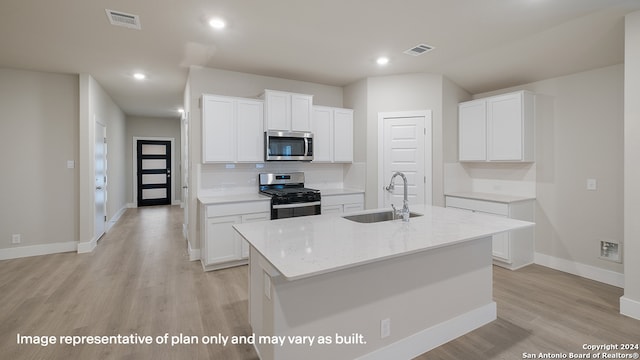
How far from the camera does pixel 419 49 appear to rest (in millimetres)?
3645

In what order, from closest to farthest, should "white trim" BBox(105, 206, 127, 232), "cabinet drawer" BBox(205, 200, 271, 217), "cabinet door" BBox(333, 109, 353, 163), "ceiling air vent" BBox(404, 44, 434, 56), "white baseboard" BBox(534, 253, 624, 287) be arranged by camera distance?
"white baseboard" BBox(534, 253, 624, 287), "ceiling air vent" BBox(404, 44, 434, 56), "cabinet drawer" BBox(205, 200, 271, 217), "cabinet door" BBox(333, 109, 353, 163), "white trim" BBox(105, 206, 127, 232)

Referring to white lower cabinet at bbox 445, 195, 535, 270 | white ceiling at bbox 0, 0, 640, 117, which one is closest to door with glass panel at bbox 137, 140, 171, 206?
white ceiling at bbox 0, 0, 640, 117

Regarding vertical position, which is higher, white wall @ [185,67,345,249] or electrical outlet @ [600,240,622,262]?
white wall @ [185,67,345,249]

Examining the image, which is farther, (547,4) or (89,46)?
(89,46)

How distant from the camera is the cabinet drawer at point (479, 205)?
3.85m

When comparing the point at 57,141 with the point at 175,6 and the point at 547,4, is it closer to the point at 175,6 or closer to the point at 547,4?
the point at 175,6

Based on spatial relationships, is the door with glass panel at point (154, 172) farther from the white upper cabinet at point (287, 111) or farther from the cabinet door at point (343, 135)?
the cabinet door at point (343, 135)


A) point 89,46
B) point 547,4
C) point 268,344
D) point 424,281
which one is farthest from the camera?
point 89,46

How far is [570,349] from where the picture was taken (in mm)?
2250

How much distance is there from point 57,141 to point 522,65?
6.55 m

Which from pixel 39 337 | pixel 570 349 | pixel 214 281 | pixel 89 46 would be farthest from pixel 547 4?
pixel 39 337

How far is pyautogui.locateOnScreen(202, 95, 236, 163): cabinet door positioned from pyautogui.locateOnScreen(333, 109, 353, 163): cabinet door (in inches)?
64.6

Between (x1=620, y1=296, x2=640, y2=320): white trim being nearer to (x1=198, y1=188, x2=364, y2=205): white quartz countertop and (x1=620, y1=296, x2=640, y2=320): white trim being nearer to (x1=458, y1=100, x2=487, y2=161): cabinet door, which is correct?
(x1=458, y1=100, x2=487, y2=161): cabinet door

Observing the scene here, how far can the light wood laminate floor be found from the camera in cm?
225
